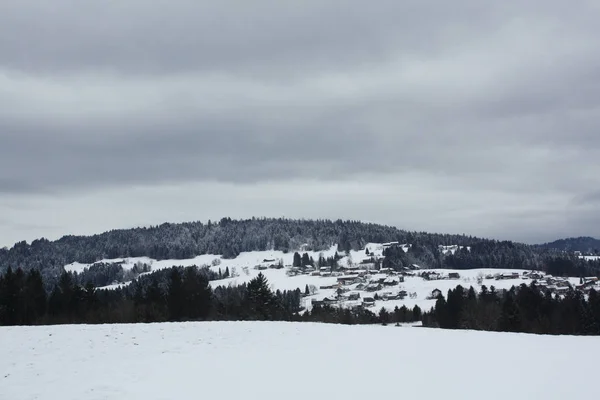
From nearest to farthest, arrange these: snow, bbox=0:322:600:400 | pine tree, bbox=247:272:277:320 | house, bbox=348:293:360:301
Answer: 1. snow, bbox=0:322:600:400
2. pine tree, bbox=247:272:277:320
3. house, bbox=348:293:360:301

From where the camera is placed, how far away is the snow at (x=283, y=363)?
Result: 15.1 m

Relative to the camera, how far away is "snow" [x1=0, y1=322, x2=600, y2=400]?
15078mm

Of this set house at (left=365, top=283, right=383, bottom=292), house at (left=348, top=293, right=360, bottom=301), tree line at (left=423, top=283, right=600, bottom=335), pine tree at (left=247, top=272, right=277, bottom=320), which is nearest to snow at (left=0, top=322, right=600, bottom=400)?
pine tree at (left=247, top=272, right=277, bottom=320)

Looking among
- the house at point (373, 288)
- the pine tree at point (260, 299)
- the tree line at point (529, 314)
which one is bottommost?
the house at point (373, 288)

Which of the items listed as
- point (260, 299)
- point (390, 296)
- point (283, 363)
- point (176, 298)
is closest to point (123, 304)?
point (176, 298)

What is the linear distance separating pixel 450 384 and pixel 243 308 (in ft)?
140

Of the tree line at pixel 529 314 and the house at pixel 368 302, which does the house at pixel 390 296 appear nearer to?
the house at pixel 368 302

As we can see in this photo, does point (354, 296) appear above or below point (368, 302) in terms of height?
above

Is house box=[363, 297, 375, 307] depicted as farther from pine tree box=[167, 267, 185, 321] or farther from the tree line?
pine tree box=[167, 267, 185, 321]

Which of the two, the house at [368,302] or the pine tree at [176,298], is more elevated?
the pine tree at [176,298]

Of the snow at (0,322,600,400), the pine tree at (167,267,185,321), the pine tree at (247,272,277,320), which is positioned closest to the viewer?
the snow at (0,322,600,400)

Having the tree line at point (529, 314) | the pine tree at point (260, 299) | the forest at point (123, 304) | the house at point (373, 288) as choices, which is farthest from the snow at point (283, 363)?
the house at point (373, 288)

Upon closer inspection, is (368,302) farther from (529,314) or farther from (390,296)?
(529,314)

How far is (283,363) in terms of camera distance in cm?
1928
